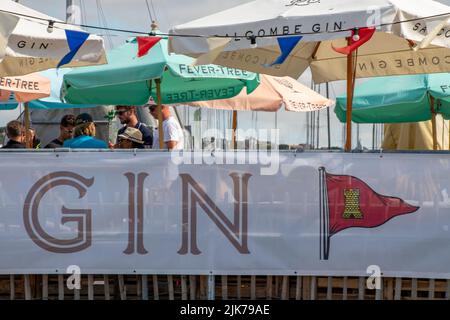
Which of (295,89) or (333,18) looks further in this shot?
(295,89)

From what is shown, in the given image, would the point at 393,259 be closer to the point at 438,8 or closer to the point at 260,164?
the point at 260,164

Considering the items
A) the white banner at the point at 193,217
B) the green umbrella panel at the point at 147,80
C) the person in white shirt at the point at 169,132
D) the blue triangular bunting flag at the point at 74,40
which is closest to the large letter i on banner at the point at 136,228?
the white banner at the point at 193,217

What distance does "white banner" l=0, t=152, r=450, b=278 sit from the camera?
23.8ft

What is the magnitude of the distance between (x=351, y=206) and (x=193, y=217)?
1364 mm

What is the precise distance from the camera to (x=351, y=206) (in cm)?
722

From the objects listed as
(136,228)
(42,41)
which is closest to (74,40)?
(42,41)

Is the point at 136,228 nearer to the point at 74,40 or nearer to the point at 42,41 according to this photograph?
the point at 74,40

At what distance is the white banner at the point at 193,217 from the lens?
7254 mm

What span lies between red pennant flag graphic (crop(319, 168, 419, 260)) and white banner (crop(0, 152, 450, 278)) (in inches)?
0.5

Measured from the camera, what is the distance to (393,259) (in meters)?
7.21

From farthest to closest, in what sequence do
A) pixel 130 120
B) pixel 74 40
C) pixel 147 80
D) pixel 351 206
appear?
pixel 147 80 < pixel 130 120 < pixel 74 40 < pixel 351 206

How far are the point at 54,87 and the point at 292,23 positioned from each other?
6.14 m
